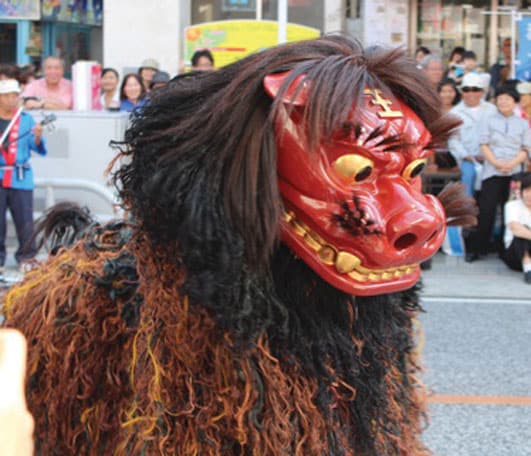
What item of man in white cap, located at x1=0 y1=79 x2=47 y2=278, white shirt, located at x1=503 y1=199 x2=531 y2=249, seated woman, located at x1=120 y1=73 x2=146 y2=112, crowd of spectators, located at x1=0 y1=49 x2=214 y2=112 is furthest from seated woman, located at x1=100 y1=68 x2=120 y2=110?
white shirt, located at x1=503 y1=199 x2=531 y2=249

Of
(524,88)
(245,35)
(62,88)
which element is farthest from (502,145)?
(62,88)

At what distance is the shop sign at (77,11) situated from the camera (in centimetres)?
1666

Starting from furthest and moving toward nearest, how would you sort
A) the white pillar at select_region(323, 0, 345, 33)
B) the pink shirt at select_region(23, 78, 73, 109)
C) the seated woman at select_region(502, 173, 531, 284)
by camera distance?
the white pillar at select_region(323, 0, 345, 33) < the pink shirt at select_region(23, 78, 73, 109) < the seated woman at select_region(502, 173, 531, 284)

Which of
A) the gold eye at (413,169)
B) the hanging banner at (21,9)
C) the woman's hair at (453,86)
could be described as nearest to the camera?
the gold eye at (413,169)

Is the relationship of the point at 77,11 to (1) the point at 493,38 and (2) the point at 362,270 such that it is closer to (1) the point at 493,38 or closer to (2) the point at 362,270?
(1) the point at 493,38

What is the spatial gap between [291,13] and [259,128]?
12929mm

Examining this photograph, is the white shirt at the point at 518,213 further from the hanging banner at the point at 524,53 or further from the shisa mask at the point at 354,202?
the shisa mask at the point at 354,202

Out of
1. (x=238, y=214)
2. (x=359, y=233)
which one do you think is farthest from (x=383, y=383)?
(x=238, y=214)

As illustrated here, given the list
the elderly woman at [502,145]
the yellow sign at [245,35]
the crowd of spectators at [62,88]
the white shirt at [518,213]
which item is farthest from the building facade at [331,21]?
the white shirt at [518,213]

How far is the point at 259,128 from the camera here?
81.2 inches

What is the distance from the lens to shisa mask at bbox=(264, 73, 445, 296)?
A: 6.75ft

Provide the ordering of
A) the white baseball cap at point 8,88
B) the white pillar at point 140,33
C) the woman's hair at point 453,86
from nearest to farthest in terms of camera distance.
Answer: the white baseball cap at point 8,88
the woman's hair at point 453,86
the white pillar at point 140,33

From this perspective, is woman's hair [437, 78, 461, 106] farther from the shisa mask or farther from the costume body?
the shisa mask

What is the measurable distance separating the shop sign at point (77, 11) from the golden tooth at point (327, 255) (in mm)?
15426
